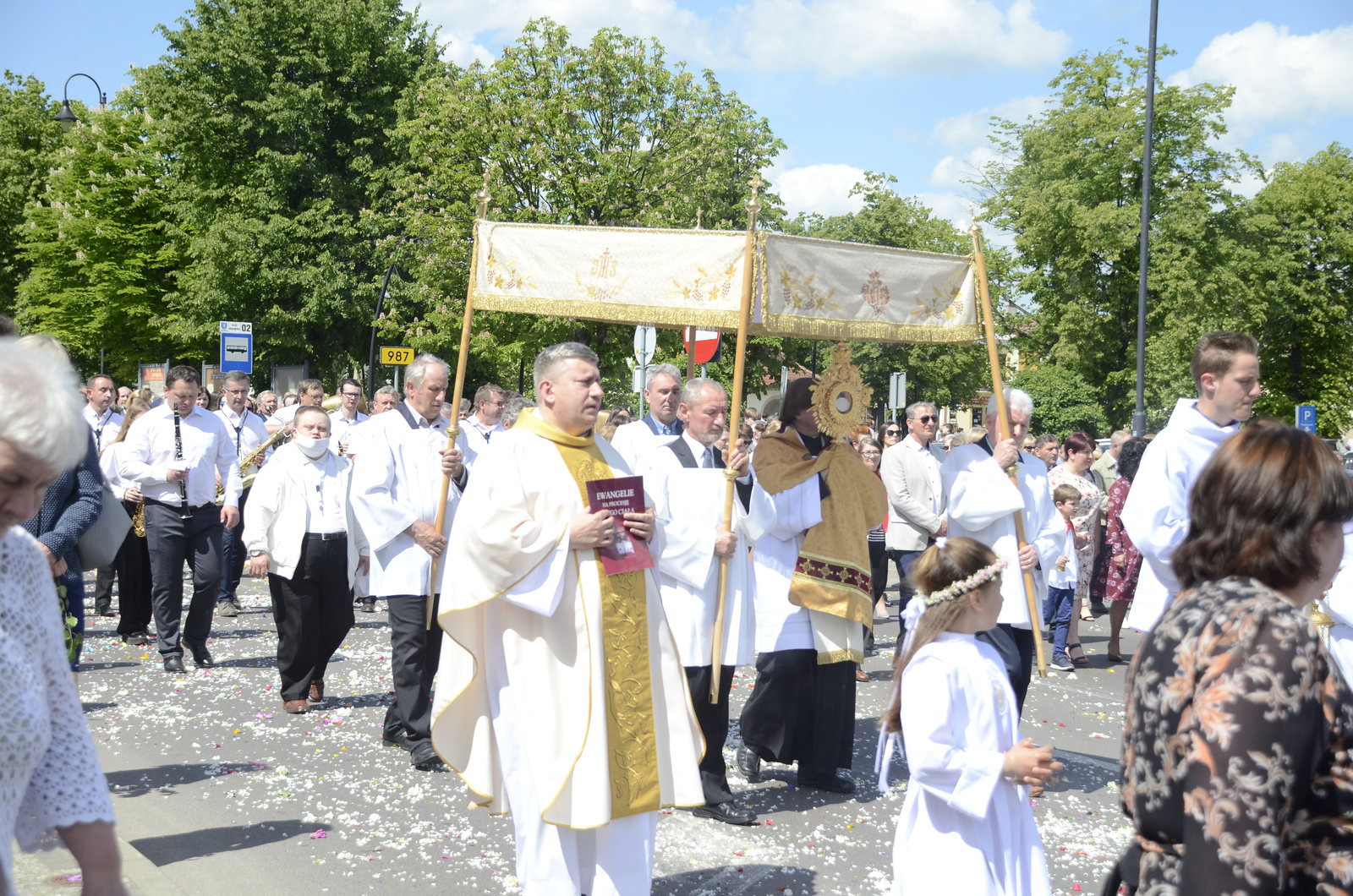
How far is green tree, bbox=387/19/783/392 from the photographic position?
1035 inches

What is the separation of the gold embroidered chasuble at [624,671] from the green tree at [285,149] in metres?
30.1

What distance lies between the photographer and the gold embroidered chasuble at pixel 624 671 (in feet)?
15.0

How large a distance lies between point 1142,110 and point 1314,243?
42.7ft

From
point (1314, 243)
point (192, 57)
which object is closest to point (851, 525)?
point (192, 57)

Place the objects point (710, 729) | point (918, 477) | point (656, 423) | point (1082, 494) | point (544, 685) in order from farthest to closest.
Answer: point (1082, 494) → point (918, 477) → point (656, 423) → point (710, 729) → point (544, 685)

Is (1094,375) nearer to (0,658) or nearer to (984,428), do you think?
Answer: (984,428)

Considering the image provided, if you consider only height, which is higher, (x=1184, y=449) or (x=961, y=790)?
(x=1184, y=449)

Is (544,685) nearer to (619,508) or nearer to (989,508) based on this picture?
(619,508)

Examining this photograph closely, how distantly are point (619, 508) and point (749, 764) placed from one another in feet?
8.42

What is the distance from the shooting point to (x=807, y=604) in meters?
6.46

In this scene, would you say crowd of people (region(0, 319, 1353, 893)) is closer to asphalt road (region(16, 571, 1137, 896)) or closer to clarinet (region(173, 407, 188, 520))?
clarinet (region(173, 407, 188, 520))

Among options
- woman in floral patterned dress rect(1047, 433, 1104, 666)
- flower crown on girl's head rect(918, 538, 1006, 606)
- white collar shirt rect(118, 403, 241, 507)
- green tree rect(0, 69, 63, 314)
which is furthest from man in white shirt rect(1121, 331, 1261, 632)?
green tree rect(0, 69, 63, 314)

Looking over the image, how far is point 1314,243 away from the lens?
43.7 m

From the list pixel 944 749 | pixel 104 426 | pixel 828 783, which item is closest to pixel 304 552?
pixel 828 783
